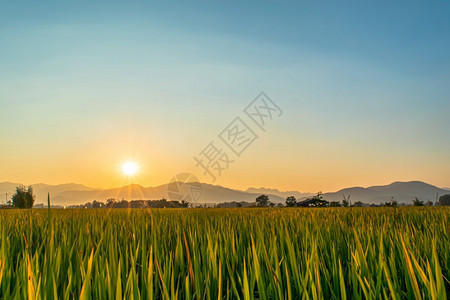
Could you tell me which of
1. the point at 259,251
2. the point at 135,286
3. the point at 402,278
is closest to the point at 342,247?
the point at 402,278

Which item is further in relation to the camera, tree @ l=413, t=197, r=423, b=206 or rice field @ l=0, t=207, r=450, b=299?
tree @ l=413, t=197, r=423, b=206

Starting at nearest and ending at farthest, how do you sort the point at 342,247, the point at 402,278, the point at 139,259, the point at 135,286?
the point at 135,286 → the point at 402,278 → the point at 139,259 → the point at 342,247

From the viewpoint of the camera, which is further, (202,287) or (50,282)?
(202,287)

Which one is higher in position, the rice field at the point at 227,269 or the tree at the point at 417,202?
the rice field at the point at 227,269

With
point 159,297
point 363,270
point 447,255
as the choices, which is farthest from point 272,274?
point 447,255

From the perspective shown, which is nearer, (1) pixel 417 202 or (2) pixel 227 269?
(2) pixel 227 269

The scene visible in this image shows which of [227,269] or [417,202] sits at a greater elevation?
[227,269]

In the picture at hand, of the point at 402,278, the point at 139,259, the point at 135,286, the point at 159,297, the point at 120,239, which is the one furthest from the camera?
the point at 120,239

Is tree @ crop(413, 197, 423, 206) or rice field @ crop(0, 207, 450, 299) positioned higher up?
rice field @ crop(0, 207, 450, 299)

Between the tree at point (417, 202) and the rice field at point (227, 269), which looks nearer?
the rice field at point (227, 269)

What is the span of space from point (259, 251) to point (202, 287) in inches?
19.9

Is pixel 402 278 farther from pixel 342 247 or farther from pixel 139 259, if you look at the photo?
pixel 139 259

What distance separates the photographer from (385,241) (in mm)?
2432

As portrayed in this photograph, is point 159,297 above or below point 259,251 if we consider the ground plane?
below
